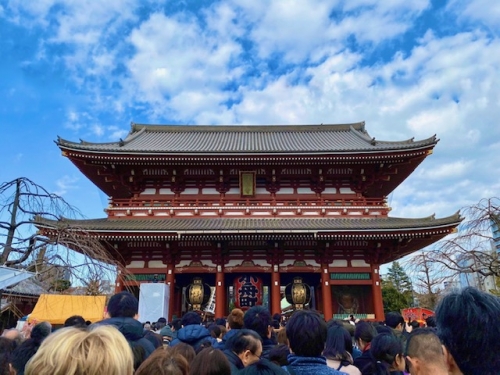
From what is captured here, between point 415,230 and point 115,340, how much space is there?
14.3 meters

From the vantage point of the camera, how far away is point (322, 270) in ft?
50.9

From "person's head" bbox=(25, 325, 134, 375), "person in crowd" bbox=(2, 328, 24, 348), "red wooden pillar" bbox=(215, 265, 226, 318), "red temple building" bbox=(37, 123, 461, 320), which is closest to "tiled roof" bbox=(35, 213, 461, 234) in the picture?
"red temple building" bbox=(37, 123, 461, 320)

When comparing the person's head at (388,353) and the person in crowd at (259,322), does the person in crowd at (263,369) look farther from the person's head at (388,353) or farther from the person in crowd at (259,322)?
the person in crowd at (259,322)

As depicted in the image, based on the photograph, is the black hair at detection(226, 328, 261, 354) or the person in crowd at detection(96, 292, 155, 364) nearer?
the black hair at detection(226, 328, 261, 354)

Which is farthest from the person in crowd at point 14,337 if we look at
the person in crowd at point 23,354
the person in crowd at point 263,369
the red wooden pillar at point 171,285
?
the red wooden pillar at point 171,285

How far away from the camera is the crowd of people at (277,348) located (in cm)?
161

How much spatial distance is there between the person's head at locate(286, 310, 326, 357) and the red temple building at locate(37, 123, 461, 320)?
10.9 m

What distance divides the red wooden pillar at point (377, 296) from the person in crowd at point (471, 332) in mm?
14422

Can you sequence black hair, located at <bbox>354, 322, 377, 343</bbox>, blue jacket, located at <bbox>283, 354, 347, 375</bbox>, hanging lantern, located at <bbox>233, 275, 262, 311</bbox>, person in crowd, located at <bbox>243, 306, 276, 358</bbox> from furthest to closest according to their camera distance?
1. hanging lantern, located at <bbox>233, 275, 262, 311</bbox>
2. black hair, located at <bbox>354, 322, 377, 343</bbox>
3. person in crowd, located at <bbox>243, 306, 276, 358</bbox>
4. blue jacket, located at <bbox>283, 354, 347, 375</bbox>

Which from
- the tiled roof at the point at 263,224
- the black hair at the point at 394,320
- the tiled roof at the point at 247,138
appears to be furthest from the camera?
the tiled roof at the point at 247,138

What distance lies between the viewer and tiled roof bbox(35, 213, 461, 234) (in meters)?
13.9

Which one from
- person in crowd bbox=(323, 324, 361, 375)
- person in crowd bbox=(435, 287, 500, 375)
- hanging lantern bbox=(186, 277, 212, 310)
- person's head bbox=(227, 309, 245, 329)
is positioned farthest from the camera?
hanging lantern bbox=(186, 277, 212, 310)

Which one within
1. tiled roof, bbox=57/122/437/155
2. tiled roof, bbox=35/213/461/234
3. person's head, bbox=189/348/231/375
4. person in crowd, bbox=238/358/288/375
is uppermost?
tiled roof, bbox=57/122/437/155

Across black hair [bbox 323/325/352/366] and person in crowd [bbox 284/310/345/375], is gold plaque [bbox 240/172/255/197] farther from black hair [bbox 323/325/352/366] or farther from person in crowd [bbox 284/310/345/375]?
person in crowd [bbox 284/310/345/375]
